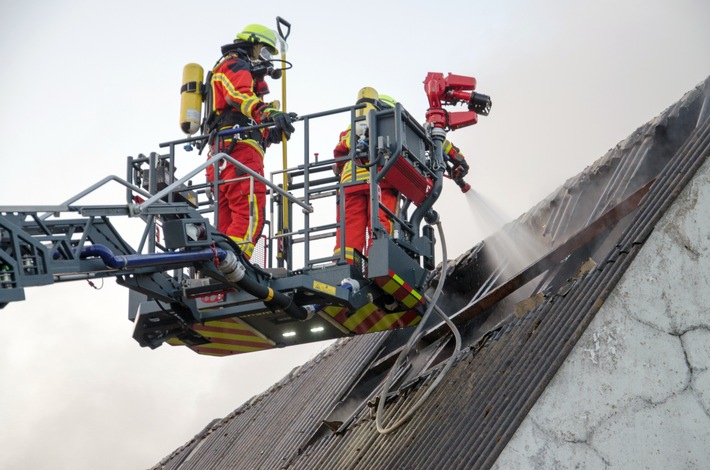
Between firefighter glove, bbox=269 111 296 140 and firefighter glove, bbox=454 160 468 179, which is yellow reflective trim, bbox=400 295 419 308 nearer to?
firefighter glove, bbox=269 111 296 140

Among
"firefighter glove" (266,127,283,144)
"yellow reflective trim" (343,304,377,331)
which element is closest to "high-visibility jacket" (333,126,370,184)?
"firefighter glove" (266,127,283,144)

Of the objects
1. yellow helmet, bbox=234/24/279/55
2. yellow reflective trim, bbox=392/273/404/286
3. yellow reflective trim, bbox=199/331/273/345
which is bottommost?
yellow reflective trim, bbox=199/331/273/345

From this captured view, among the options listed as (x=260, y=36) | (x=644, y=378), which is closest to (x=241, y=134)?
(x=260, y=36)

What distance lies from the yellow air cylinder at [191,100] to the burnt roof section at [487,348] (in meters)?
3.46

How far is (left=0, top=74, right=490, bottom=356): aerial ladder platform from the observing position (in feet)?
30.8

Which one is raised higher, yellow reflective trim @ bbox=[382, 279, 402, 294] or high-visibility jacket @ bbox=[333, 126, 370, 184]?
high-visibility jacket @ bbox=[333, 126, 370, 184]

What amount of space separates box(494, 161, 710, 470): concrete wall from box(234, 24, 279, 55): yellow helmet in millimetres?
5692

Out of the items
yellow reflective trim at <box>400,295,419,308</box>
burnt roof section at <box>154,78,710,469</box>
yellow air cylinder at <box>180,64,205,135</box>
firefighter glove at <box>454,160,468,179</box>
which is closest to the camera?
burnt roof section at <box>154,78,710,469</box>

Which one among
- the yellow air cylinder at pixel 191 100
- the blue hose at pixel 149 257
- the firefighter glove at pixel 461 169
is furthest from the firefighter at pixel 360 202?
the blue hose at pixel 149 257

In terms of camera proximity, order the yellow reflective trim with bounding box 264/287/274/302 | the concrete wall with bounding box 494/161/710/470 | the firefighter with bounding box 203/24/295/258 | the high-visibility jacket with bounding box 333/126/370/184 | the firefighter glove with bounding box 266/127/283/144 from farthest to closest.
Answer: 1. the high-visibility jacket with bounding box 333/126/370/184
2. the firefighter glove with bounding box 266/127/283/144
3. the firefighter with bounding box 203/24/295/258
4. the yellow reflective trim with bounding box 264/287/274/302
5. the concrete wall with bounding box 494/161/710/470

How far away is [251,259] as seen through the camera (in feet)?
39.2

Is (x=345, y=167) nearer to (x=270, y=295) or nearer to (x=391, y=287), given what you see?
(x=391, y=287)

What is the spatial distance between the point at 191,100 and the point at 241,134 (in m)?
0.90

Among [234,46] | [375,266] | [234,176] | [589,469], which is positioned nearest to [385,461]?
[375,266]
